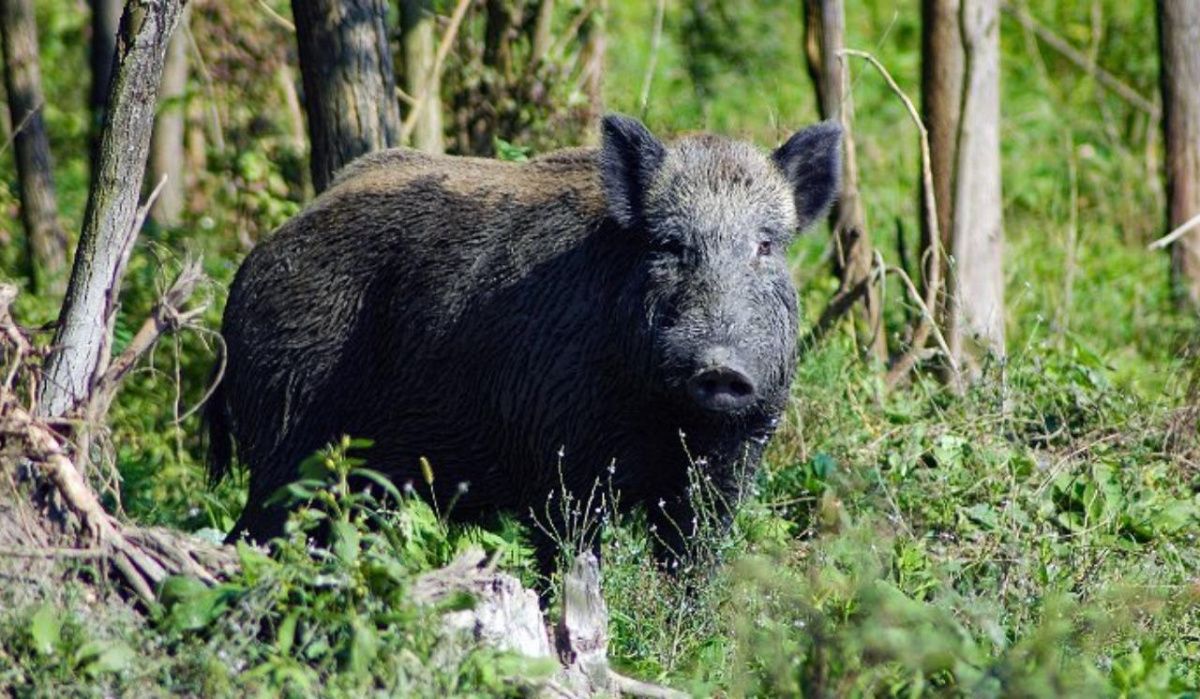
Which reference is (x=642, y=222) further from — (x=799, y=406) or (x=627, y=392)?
(x=799, y=406)

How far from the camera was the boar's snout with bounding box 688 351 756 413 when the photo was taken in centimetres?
547

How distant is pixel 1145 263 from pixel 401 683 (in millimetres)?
7462

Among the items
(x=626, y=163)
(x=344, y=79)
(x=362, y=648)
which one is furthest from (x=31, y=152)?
(x=362, y=648)

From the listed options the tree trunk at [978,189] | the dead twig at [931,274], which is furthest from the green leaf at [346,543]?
the tree trunk at [978,189]

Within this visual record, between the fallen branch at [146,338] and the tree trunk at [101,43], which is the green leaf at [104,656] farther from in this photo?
the tree trunk at [101,43]

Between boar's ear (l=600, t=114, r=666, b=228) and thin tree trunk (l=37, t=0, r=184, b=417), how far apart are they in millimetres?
1434

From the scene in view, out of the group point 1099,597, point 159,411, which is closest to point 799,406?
point 1099,597

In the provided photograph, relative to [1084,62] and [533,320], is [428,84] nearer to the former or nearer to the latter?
[533,320]

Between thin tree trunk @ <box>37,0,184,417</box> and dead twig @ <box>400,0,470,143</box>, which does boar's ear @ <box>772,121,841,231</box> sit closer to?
thin tree trunk @ <box>37,0,184,417</box>

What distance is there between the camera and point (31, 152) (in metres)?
9.00

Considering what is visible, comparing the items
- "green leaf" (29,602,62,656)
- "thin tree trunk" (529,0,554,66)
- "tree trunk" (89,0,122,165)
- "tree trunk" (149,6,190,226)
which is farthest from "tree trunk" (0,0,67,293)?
"green leaf" (29,602,62,656)

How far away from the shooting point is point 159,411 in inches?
323

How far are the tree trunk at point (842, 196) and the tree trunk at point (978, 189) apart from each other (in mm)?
376

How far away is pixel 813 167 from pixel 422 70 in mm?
2762
